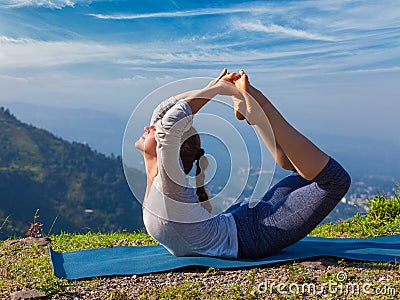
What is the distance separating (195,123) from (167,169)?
0.37 metres

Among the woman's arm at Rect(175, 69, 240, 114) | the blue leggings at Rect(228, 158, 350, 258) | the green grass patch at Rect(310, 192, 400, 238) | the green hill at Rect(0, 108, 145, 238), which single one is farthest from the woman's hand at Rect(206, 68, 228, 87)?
the green hill at Rect(0, 108, 145, 238)

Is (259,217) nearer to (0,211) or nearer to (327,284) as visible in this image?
Answer: (327,284)

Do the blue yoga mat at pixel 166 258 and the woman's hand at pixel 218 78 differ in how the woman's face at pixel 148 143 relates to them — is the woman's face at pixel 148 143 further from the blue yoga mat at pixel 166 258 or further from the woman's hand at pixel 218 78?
the blue yoga mat at pixel 166 258

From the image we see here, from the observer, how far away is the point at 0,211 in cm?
3294

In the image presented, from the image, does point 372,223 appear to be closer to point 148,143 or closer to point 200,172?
point 200,172

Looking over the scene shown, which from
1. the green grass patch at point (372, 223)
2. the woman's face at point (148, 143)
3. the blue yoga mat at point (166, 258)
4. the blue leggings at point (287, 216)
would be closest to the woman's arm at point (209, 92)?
the woman's face at point (148, 143)

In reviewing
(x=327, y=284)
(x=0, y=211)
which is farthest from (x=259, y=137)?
(x=0, y=211)

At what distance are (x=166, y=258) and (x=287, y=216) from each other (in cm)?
94

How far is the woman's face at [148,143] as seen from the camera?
385cm

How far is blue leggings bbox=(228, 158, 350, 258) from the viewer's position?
386cm

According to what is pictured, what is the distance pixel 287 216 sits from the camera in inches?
157

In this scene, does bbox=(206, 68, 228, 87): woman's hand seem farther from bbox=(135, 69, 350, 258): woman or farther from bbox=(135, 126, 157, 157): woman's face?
bbox=(135, 126, 157, 157): woman's face

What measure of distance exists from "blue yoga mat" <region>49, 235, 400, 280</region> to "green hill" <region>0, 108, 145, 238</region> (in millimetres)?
26941

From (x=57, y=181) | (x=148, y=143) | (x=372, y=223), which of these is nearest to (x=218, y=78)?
(x=148, y=143)
